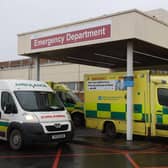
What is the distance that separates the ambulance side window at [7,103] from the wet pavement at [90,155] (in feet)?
4.22

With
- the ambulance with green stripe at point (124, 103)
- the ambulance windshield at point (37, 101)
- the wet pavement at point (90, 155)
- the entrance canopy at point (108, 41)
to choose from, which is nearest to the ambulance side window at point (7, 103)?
the ambulance windshield at point (37, 101)

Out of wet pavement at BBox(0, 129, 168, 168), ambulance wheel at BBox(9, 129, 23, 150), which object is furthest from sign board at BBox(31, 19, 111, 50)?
ambulance wheel at BBox(9, 129, 23, 150)

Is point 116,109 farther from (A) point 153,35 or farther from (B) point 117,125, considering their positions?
(A) point 153,35

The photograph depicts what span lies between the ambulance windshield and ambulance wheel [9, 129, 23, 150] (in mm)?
832

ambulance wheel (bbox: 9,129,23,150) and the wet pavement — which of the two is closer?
the wet pavement

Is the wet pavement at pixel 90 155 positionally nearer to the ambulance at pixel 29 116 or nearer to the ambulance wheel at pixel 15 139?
the ambulance wheel at pixel 15 139

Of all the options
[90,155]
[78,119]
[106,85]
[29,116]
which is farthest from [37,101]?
[78,119]

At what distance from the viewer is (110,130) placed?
1515 centimetres

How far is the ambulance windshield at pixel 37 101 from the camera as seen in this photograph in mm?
11984

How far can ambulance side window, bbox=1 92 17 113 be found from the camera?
39.3 ft

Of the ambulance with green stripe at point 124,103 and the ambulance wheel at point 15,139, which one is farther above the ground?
the ambulance with green stripe at point 124,103

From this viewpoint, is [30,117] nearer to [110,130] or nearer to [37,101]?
[37,101]

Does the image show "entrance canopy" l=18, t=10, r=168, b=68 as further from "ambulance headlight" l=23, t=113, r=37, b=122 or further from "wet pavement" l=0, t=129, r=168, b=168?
"ambulance headlight" l=23, t=113, r=37, b=122

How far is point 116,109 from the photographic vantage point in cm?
1475
